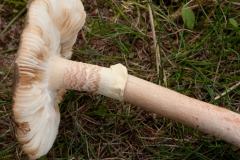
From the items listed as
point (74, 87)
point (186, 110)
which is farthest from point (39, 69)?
point (186, 110)

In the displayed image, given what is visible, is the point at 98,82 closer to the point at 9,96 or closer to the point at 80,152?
the point at 80,152

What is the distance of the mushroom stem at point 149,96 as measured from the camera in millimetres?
2084

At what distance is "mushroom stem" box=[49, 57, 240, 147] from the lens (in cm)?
208

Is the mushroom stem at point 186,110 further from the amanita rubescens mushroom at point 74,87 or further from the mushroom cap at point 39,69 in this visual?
the mushroom cap at point 39,69

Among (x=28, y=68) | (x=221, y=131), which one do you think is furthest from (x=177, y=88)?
(x=28, y=68)

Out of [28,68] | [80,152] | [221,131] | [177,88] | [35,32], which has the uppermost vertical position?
[35,32]

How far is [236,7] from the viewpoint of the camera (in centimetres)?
289

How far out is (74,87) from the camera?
2.19 meters

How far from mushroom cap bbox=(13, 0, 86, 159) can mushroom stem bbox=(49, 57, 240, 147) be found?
138 mm

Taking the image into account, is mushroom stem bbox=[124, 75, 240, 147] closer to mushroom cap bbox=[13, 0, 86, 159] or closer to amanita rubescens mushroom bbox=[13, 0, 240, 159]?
amanita rubescens mushroom bbox=[13, 0, 240, 159]

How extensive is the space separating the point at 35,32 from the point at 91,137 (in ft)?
3.81

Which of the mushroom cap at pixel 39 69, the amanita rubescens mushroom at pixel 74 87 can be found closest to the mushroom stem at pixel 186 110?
the amanita rubescens mushroom at pixel 74 87

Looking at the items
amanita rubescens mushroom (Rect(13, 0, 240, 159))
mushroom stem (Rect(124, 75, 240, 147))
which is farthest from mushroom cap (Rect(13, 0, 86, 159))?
mushroom stem (Rect(124, 75, 240, 147))

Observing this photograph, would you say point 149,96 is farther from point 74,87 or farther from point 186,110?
point 74,87
